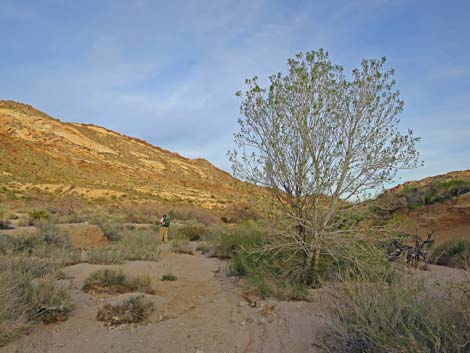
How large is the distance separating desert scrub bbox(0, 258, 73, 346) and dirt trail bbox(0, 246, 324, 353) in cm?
14

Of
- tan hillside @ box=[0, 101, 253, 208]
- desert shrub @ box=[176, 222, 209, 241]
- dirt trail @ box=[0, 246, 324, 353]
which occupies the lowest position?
dirt trail @ box=[0, 246, 324, 353]

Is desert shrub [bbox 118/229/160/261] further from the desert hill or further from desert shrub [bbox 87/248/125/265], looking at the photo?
the desert hill

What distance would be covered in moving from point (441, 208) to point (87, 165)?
3863 centimetres

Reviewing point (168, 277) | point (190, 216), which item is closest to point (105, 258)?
point (168, 277)

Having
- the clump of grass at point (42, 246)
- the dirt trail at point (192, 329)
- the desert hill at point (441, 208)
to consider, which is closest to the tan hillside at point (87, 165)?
the desert hill at point (441, 208)

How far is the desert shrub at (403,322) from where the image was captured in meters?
2.95

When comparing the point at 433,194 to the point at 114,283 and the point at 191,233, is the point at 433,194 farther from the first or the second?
the point at 114,283

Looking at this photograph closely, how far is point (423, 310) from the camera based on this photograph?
351cm

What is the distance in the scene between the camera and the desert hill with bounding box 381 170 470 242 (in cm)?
1304

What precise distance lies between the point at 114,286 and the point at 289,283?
10.8ft

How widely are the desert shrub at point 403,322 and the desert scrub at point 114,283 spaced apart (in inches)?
153

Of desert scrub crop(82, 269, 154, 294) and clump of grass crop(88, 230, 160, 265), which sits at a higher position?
clump of grass crop(88, 230, 160, 265)

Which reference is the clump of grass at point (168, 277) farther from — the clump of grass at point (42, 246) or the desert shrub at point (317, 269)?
the clump of grass at point (42, 246)

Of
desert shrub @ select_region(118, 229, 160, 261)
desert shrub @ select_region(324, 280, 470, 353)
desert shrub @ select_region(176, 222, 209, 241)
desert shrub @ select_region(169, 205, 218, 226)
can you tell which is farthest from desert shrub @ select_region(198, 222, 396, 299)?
desert shrub @ select_region(169, 205, 218, 226)
